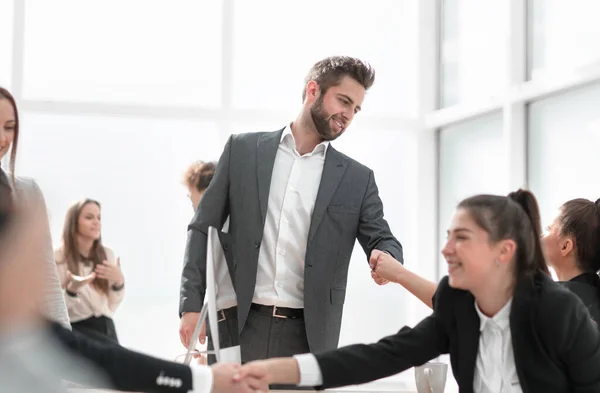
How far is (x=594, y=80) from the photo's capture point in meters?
4.48

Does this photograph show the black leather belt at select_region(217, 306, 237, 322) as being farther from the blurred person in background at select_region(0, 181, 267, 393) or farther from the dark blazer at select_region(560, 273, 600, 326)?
the blurred person in background at select_region(0, 181, 267, 393)

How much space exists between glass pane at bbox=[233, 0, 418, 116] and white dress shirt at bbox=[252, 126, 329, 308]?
11.3ft

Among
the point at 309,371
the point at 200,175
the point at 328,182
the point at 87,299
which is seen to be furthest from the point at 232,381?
the point at 87,299

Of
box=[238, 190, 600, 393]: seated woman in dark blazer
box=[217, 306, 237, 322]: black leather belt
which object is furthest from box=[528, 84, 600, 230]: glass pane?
box=[238, 190, 600, 393]: seated woman in dark blazer

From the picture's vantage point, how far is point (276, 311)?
9.57 ft

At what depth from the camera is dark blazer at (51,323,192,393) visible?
2.11 metres

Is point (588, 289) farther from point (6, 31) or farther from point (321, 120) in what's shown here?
point (6, 31)

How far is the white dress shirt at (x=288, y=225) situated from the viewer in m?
2.95

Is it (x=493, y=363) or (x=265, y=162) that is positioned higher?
(x=265, y=162)

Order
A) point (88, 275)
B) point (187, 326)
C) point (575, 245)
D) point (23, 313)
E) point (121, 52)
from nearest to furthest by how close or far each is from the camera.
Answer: point (23, 313) → point (187, 326) → point (575, 245) → point (88, 275) → point (121, 52)

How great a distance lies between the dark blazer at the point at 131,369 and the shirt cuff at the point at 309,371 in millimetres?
288

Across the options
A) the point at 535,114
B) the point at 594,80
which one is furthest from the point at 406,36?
the point at 594,80

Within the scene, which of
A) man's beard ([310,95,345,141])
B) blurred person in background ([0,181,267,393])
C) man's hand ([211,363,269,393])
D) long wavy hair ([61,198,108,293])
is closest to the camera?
blurred person in background ([0,181,267,393])

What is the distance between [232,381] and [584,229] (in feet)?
4.63
